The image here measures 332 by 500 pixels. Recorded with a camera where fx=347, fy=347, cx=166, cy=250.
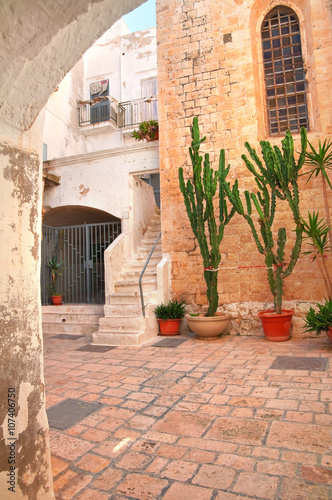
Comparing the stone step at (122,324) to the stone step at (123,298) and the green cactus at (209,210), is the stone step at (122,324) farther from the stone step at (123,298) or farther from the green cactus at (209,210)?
the green cactus at (209,210)

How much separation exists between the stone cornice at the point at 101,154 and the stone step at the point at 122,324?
152 inches

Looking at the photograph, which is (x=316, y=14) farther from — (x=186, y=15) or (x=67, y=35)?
(x=67, y=35)

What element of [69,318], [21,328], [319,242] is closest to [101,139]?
[69,318]

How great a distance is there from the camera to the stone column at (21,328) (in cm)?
140

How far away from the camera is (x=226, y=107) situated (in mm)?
6770

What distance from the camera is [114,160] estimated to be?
26.6ft

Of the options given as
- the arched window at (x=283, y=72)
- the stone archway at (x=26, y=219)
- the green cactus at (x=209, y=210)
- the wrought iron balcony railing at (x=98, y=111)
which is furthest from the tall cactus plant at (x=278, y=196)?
the wrought iron balcony railing at (x=98, y=111)

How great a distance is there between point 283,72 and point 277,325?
4969mm

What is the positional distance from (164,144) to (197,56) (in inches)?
74.0

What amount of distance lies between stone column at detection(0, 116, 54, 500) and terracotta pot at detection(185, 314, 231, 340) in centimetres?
439

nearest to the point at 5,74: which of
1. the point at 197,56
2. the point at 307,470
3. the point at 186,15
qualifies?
the point at 307,470

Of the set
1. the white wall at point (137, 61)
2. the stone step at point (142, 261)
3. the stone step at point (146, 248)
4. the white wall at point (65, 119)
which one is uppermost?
the white wall at point (137, 61)

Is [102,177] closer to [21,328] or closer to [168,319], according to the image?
[168,319]

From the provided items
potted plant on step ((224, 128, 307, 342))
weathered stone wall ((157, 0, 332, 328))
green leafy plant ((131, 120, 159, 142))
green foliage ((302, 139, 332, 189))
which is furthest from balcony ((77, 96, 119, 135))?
green foliage ((302, 139, 332, 189))
